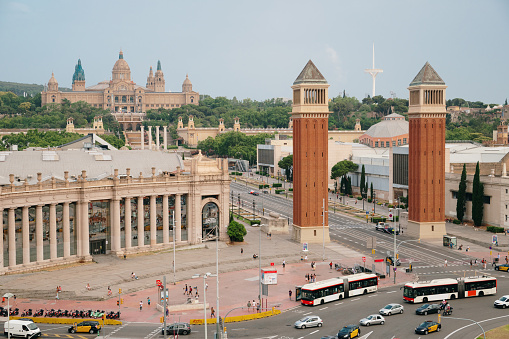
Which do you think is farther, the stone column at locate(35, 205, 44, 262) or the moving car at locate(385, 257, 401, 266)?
the moving car at locate(385, 257, 401, 266)

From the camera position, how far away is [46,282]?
90188 mm

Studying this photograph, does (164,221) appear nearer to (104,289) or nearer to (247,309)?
(104,289)

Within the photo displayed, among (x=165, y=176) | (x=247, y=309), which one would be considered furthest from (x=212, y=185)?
(x=247, y=309)

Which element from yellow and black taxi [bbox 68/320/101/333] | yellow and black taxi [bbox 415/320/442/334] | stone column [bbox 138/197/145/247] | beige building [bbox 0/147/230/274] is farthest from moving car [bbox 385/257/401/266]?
yellow and black taxi [bbox 68/320/101/333]

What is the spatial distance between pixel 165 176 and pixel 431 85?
5070 cm

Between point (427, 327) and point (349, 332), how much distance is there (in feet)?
26.2

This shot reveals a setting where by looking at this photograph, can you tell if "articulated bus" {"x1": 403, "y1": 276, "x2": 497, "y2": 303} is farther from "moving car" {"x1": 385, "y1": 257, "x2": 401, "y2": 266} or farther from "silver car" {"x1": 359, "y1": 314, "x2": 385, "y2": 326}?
"moving car" {"x1": 385, "y1": 257, "x2": 401, "y2": 266}

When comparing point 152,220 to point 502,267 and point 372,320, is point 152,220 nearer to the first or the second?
point 372,320

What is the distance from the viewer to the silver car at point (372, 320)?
72.4 metres

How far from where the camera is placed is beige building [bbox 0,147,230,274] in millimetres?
97500

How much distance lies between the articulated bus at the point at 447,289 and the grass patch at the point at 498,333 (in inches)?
442

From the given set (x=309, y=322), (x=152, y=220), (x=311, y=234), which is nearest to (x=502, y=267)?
(x=311, y=234)

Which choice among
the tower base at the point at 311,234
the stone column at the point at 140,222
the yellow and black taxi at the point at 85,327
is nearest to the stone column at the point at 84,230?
the stone column at the point at 140,222

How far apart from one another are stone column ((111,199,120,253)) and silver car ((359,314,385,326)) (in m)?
46.7
